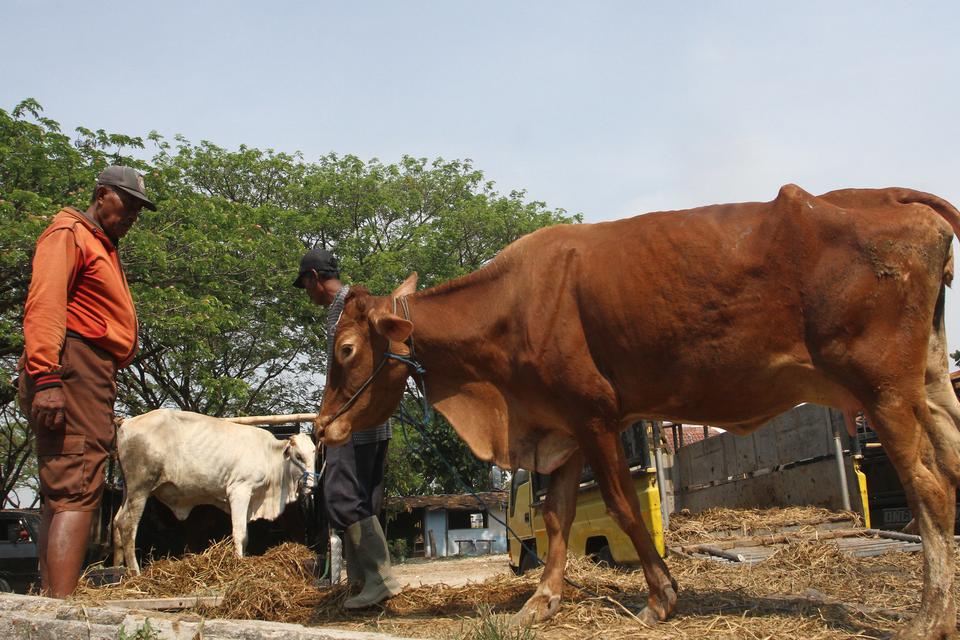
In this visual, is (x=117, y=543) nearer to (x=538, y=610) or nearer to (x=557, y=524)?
(x=557, y=524)

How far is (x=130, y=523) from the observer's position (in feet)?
23.7

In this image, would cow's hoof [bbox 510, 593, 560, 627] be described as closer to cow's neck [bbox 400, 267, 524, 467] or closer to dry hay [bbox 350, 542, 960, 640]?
dry hay [bbox 350, 542, 960, 640]

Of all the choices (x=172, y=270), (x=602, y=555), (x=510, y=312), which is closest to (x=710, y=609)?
(x=510, y=312)

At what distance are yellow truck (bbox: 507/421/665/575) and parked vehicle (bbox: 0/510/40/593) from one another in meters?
6.89

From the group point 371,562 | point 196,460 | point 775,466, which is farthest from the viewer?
point 775,466

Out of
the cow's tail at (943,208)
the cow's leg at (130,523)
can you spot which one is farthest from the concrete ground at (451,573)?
the cow's tail at (943,208)

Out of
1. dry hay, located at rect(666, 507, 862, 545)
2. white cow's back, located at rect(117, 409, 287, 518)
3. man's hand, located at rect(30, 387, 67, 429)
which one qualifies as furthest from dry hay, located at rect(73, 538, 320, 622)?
dry hay, located at rect(666, 507, 862, 545)

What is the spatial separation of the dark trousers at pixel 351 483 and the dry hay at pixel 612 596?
0.55 m

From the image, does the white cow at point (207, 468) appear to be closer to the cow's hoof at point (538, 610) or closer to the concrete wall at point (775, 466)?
the cow's hoof at point (538, 610)

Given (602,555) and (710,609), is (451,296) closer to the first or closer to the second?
(710,609)

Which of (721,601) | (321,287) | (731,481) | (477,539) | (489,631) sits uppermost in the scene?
(321,287)

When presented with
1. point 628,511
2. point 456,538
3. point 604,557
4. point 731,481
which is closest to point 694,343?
point 628,511

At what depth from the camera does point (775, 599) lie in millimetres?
4758

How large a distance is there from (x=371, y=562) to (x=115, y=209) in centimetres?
280
